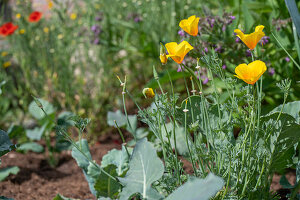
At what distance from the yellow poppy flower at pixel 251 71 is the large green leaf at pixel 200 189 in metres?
0.30

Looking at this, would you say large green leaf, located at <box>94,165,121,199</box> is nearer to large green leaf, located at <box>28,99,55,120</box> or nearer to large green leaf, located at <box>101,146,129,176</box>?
large green leaf, located at <box>101,146,129,176</box>

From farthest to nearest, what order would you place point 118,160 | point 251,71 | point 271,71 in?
point 271,71 < point 118,160 < point 251,71

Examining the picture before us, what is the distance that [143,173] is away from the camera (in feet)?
3.97

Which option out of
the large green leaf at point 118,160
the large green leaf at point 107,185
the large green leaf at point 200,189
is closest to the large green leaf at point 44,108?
the large green leaf at point 118,160

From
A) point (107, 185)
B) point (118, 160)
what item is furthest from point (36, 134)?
point (107, 185)

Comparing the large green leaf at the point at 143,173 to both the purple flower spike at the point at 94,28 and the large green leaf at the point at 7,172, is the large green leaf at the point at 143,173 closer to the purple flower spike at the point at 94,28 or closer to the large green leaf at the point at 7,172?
the large green leaf at the point at 7,172

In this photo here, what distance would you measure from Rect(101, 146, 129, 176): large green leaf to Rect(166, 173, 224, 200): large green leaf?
1.97 feet

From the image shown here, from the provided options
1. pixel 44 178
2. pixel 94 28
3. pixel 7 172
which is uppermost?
pixel 94 28

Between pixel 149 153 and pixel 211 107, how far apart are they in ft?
1.08

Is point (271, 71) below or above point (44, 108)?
above

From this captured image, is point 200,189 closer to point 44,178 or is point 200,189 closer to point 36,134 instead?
point 44,178

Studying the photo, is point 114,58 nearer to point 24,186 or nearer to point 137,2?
point 137,2

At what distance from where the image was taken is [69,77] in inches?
125

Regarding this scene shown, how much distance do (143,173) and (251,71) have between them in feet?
1.56
